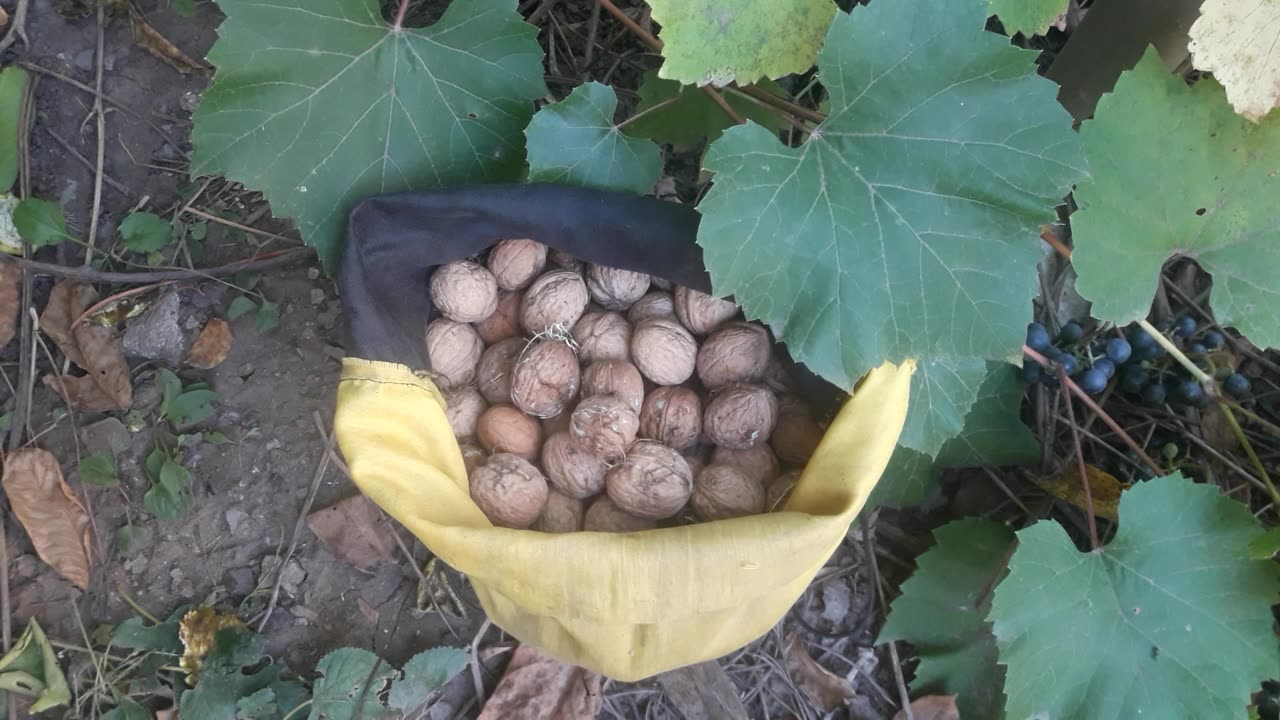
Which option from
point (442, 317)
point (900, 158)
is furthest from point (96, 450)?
point (900, 158)

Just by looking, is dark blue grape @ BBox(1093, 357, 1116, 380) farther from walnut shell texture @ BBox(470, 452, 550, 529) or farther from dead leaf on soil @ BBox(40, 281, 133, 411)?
dead leaf on soil @ BBox(40, 281, 133, 411)

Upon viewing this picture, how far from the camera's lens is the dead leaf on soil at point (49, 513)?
1836 millimetres

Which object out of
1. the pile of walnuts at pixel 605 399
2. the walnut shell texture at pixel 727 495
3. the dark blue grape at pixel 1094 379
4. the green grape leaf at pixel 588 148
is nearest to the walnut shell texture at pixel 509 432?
the pile of walnuts at pixel 605 399

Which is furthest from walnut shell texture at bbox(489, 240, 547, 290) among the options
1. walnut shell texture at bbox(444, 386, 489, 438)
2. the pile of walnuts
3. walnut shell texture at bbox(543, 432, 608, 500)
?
walnut shell texture at bbox(543, 432, 608, 500)

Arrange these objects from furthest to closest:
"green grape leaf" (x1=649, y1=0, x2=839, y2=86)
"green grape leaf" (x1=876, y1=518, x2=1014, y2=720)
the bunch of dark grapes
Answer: "green grape leaf" (x1=876, y1=518, x2=1014, y2=720) → the bunch of dark grapes → "green grape leaf" (x1=649, y1=0, x2=839, y2=86)

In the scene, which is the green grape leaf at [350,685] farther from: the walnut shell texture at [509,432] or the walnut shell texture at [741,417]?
the walnut shell texture at [741,417]

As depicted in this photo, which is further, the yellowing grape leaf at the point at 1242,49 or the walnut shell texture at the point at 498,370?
the walnut shell texture at the point at 498,370

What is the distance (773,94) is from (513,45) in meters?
0.49

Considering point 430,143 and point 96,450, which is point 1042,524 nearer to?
point 430,143

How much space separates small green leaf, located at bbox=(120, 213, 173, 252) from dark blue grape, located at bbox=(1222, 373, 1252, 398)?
234 centimetres

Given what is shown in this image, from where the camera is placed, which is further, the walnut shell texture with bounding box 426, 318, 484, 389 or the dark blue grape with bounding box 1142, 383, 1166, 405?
the dark blue grape with bounding box 1142, 383, 1166, 405

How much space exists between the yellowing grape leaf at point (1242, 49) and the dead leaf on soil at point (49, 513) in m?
2.30

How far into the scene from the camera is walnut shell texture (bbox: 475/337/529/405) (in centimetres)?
166

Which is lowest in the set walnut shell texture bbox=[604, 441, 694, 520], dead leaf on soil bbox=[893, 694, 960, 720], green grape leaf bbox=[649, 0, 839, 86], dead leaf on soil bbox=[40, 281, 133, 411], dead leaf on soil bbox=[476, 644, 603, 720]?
dead leaf on soil bbox=[476, 644, 603, 720]
